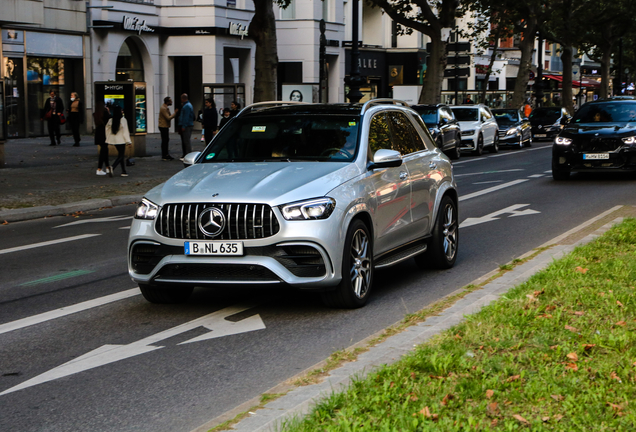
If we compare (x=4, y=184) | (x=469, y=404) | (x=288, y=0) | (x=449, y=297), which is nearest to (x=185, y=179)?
(x=449, y=297)

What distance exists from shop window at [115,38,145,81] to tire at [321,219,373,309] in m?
33.5

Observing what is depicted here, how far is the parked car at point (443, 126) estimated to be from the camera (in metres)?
28.0

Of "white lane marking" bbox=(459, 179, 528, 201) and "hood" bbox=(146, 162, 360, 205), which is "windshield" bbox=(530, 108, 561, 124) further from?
"hood" bbox=(146, 162, 360, 205)

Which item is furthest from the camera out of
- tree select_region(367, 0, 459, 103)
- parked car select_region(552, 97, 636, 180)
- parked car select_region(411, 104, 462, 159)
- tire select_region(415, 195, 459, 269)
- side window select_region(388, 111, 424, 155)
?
tree select_region(367, 0, 459, 103)

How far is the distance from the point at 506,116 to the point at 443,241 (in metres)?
28.4

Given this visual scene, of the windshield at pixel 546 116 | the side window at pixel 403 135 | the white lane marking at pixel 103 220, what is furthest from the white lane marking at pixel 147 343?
the windshield at pixel 546 116

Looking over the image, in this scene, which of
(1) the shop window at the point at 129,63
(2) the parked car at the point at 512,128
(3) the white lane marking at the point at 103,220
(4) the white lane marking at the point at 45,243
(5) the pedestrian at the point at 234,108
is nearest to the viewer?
(4) the white lane marking at the point at 45,243

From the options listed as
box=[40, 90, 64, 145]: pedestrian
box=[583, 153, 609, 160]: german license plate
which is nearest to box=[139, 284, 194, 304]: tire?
box=[583, 153, 609, 160]: german license plate

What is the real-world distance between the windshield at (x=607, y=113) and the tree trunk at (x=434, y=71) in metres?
17.4

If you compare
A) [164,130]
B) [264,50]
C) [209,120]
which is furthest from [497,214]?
[209,120]

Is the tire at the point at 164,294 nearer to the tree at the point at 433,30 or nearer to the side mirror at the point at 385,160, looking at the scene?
the side mirror at the point at 385,160

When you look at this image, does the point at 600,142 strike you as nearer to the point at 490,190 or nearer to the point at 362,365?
the point at 490,190

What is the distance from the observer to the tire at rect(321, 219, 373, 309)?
7.04m

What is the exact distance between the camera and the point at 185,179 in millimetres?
7371
